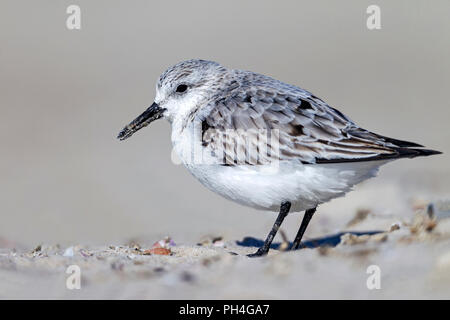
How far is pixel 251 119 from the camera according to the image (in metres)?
6.05

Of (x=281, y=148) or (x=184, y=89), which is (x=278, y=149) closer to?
(x=281, y=148)

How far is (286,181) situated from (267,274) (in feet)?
3.54

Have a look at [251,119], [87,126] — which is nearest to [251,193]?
[251,119]

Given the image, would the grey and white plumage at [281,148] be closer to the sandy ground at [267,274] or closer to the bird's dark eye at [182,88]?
the bird's dark eye at [182,88]

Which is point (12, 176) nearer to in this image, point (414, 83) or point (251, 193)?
point (251, 193)

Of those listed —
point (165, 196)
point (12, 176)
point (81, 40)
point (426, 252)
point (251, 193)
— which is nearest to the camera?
point (426, 252)

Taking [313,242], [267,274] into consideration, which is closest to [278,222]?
[313,242]

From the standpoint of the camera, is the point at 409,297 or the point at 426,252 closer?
the point at 409,297

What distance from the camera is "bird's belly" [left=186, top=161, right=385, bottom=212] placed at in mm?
5781

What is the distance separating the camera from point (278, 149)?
5.84m

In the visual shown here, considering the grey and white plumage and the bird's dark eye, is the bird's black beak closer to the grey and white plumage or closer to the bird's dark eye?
the bird's dark eye
